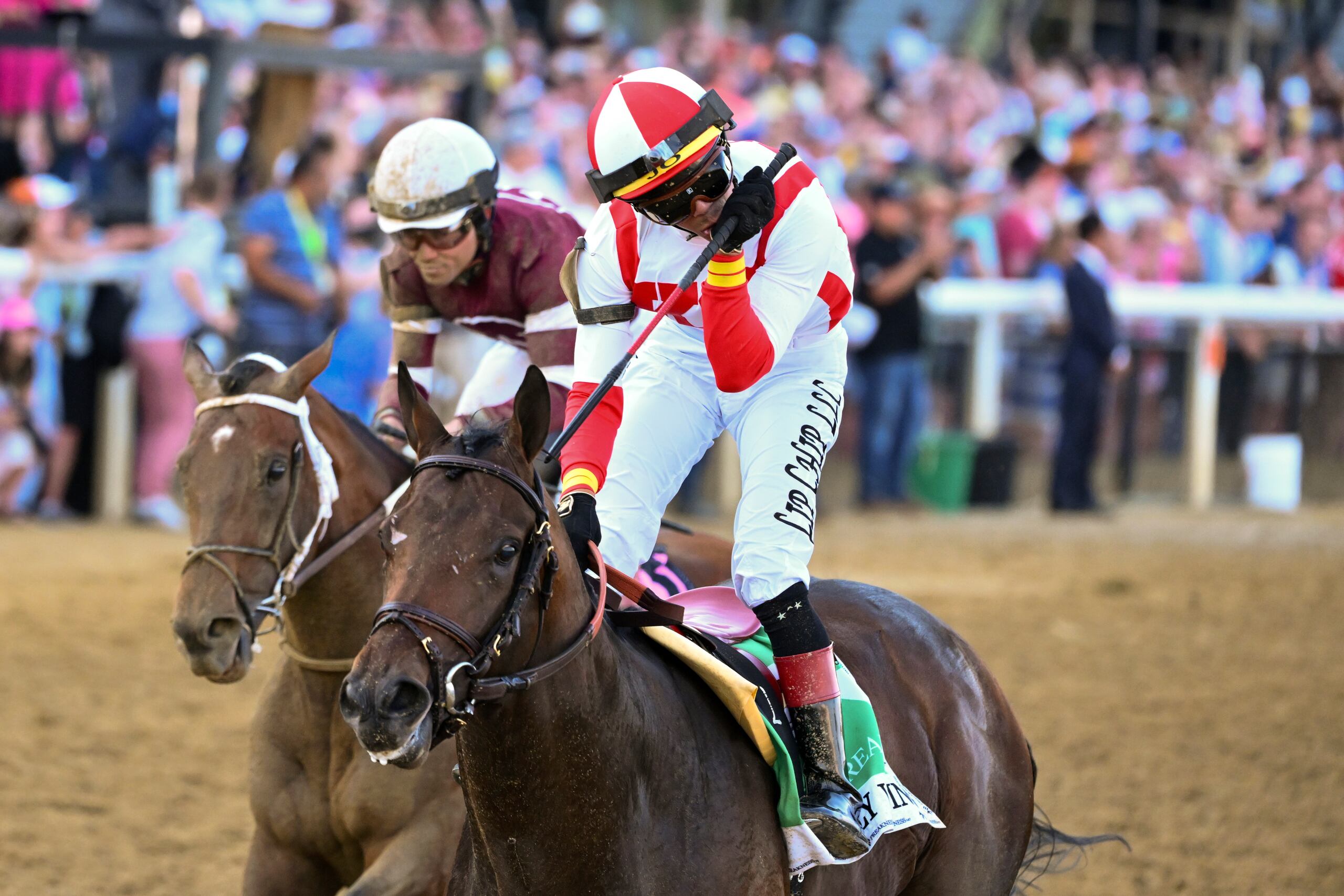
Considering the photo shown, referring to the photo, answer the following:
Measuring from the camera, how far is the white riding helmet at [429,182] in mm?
4504

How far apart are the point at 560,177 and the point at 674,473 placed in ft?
27.5

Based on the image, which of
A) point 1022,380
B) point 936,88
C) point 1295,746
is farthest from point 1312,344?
point 1295,746

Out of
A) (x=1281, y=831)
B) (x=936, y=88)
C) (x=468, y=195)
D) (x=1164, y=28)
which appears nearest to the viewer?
(x=468, y=195)

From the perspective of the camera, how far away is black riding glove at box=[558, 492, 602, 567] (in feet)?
10.4

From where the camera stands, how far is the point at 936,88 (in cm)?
1706

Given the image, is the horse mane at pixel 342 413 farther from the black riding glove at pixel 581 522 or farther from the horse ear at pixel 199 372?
the black riding glove at pixel 581 522

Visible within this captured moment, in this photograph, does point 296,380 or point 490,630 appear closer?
point 490,630

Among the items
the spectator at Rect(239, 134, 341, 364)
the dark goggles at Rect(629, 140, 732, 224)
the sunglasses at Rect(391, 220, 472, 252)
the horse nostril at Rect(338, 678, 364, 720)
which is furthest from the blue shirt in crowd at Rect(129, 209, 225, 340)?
the horse nostril at Rect(338, 678, 364, 720)

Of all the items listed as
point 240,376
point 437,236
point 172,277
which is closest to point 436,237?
point 437,236

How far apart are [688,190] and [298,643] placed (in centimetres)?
162

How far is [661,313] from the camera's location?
3.45m

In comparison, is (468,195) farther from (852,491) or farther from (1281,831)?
(852,491)

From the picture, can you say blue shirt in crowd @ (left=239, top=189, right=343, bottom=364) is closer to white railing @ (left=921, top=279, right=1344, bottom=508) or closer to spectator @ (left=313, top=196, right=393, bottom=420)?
spectator @ (left=313, top=196, right=393, bottom=420)

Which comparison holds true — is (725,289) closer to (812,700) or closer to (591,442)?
(591,442)
